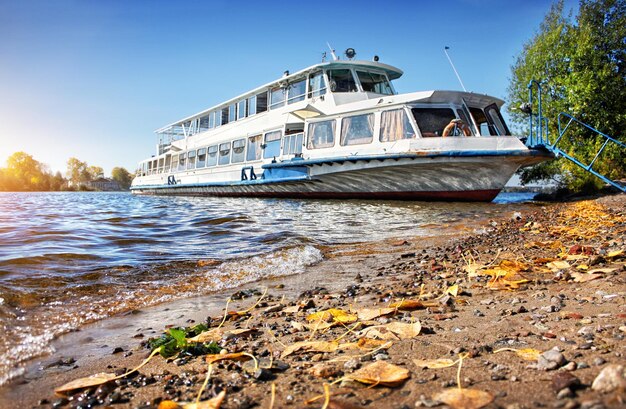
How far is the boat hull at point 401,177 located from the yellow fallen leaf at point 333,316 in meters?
10.3

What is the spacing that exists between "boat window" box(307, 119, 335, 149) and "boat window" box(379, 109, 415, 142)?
2.13m

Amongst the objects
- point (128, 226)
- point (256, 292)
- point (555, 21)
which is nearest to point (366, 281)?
point (256, 292)

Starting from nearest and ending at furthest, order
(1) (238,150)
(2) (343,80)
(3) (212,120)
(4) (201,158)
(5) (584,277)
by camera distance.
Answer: (5) (584,277) → (2) (343,80) → (1) (238,150) → (4) (201,158) → (3) (212,120)

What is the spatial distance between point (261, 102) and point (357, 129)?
8.24 metres

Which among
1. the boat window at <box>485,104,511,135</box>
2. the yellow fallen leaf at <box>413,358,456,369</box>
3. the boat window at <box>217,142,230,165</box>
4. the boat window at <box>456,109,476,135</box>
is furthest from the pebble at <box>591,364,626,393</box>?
the boat window at <box>217,142,230,165</box>

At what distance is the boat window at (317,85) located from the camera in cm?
1680

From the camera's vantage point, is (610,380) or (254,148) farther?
(254,148)

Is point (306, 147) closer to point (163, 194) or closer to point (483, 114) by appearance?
point (483, 114)

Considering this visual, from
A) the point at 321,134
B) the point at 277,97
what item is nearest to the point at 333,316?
the point at 321,134

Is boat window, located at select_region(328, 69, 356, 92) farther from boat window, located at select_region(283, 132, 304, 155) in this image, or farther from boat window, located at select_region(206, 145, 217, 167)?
boat window, located at select_region(206, 145, 217, 167)

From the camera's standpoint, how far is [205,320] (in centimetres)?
291

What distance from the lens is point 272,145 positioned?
59.0 feet

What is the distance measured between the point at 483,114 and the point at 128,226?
442 inches

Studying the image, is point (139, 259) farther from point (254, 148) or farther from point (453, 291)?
point (254, 148)
